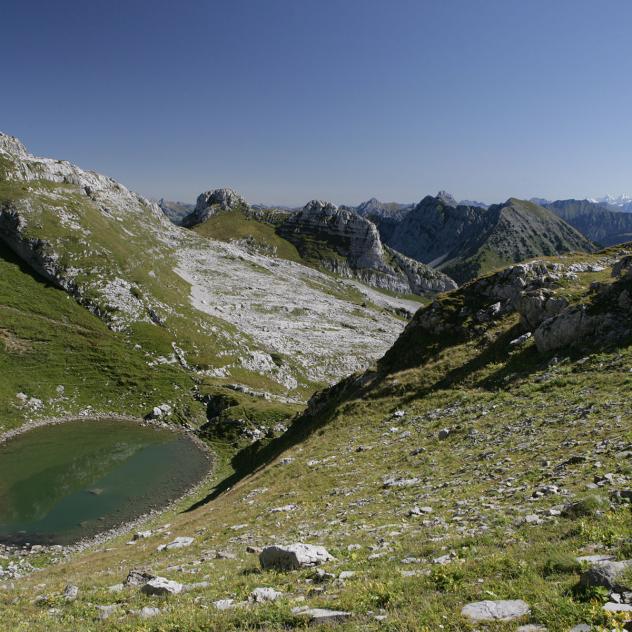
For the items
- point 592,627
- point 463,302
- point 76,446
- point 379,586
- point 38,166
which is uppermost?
point 38,166

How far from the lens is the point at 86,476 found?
2522 inches

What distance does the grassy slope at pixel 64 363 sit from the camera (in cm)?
8381

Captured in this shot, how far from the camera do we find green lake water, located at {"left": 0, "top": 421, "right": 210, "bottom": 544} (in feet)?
165

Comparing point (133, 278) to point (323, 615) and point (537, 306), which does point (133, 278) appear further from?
point (323, 615)

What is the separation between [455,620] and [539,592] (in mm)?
1977

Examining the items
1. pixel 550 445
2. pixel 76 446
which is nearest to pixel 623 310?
pixel 550 445

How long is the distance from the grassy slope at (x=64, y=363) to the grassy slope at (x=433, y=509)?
61964mm

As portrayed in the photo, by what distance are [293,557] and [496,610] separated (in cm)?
815

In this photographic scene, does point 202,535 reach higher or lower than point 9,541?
higher

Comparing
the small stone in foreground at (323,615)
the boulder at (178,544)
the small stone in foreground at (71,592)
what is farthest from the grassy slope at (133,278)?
the small stone in foreground at (323,615)

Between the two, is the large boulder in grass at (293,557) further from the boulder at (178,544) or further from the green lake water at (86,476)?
the green lake water at (86,476)

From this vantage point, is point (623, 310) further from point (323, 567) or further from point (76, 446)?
point (76, 446)

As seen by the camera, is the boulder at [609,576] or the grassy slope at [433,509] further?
the grassy slope at [433,509]

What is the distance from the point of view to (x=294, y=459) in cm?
3719
